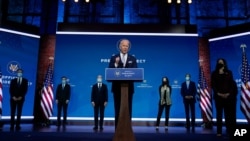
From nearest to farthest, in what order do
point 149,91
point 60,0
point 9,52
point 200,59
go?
point 9,52, point 149,91, point 200,59, point 60,0

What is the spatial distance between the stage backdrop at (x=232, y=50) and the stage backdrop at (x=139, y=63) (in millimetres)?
715

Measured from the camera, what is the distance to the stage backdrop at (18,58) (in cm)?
856

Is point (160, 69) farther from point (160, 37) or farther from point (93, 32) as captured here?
point (93, 32)

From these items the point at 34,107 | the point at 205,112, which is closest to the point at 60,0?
the point at 34,107

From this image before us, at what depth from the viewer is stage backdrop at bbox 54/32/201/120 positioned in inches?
365

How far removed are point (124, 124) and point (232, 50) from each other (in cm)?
705

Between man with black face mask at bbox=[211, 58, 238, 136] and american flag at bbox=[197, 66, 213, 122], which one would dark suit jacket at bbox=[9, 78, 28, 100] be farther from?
american flag at bbox=[197, 66, 213, 122]

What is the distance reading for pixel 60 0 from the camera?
11.4 m

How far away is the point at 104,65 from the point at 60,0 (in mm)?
4133

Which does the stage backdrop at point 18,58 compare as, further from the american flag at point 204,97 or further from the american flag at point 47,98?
the american flag at point 204,97

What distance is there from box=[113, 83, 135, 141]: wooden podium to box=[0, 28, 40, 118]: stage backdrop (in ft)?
21.6

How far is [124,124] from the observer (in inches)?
124

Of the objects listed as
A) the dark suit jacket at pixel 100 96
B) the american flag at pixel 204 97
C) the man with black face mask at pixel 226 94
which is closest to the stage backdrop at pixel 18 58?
the dark suit jacket at pixel 100 96

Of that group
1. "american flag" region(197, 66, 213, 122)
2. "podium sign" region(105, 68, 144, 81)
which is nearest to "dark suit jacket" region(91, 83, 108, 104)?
"american flag" region(197, 66, 213, 122)
